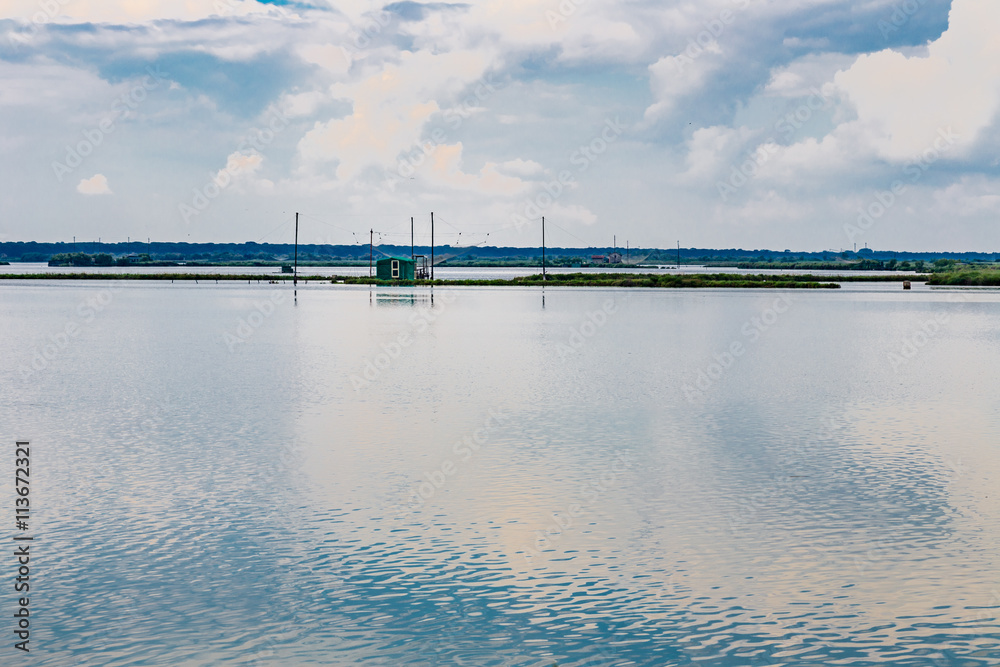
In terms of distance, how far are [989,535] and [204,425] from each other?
16220mm

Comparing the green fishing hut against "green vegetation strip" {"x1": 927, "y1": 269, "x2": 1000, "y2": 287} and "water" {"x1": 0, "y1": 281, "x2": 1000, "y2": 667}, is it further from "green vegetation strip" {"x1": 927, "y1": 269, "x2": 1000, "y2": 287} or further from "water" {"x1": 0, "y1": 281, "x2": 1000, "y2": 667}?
"water" {"x1": 0, "y1": 281, "x2": 1000, "y2": 667}

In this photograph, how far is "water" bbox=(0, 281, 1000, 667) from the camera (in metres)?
10.2

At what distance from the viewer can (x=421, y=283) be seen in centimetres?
14100

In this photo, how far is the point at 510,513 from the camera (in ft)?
49.2

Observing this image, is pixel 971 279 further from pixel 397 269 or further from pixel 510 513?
pixel 510 513

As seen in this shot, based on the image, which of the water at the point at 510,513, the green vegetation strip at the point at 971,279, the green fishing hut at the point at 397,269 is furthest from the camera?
the green fishing hut at the point at 397,269

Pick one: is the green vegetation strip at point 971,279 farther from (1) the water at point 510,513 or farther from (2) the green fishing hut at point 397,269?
(1) the water at point 510,513

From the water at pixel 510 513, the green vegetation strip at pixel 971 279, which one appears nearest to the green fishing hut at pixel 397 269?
the green vegetation strip at pixel 971 279

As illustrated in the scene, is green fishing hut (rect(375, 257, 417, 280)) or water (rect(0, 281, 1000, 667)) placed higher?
green fishing hut (rect(375, 257, 417, 280))

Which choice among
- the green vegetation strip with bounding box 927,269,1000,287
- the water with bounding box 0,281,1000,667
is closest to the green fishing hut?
the green vegetation strip with bounding box 927,269,1000,287

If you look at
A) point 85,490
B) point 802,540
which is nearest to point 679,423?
point 802,540

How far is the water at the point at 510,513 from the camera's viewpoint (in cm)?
1016

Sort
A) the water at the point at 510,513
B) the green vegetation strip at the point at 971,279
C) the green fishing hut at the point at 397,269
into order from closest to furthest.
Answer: the water at the point at 510,513, the green vegetation strip at the point at 971,279, the green fishing hut at the point at 397,269

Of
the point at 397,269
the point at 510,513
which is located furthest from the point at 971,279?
the point at 510,513
